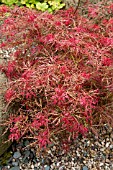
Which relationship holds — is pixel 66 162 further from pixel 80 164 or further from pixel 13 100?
pixel 13 100

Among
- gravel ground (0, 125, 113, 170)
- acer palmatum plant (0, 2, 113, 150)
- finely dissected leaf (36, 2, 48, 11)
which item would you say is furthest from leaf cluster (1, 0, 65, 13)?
gravel ground (0, 125, 113, 170)

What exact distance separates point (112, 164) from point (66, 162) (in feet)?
1.18

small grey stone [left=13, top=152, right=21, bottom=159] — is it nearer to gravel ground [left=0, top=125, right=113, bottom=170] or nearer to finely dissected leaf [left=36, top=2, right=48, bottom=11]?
gravel ground [left=0, top=125, right=113, bottom=170]

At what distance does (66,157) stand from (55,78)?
696 mm

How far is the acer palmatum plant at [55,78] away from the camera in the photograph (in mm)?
2164

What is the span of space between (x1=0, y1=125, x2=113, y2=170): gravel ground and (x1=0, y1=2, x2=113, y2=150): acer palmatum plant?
5.9 inches

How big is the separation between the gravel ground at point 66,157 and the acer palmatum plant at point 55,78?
150 mm

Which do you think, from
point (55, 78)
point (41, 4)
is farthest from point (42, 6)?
point (55, 78)

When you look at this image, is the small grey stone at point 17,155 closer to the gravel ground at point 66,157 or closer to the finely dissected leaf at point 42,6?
the gravel ground at point 66,157

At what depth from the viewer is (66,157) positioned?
2.50 m

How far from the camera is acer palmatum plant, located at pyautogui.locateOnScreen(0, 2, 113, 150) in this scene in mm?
2164

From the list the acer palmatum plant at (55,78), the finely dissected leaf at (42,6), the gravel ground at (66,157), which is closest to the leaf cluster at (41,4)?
the finely dissected leaf at (42,6)

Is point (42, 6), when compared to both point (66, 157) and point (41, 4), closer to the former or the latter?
point (41, 4)

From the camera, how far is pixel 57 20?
2.43 metres
